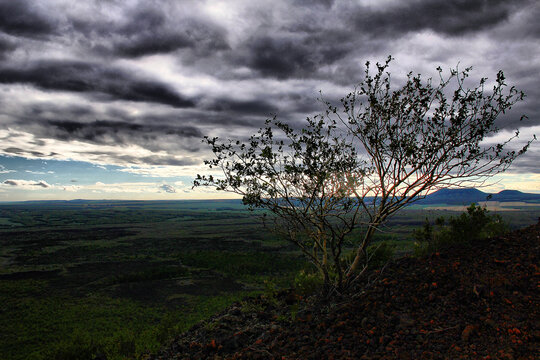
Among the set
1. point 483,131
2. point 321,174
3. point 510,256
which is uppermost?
point 483,131

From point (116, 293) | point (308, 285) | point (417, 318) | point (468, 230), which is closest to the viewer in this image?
point (417, 318)

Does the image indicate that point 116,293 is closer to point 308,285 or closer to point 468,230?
point 308,285

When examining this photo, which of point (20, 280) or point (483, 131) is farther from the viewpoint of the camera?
point (20, 280)

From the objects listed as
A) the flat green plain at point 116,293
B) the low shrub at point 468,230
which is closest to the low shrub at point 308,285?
the flat green plain at point 116,293

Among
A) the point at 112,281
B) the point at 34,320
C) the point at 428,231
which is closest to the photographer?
the point at 428,231

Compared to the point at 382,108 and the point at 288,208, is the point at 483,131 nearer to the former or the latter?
the point at 382,108

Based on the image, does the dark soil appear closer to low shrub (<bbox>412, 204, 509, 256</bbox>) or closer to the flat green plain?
low shrub (<bbox>412, 204, 509, 256</bbox>)

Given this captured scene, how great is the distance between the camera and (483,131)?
322 inches

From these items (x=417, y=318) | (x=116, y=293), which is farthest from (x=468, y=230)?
(x=116, y=293)

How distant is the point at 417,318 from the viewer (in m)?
6.60

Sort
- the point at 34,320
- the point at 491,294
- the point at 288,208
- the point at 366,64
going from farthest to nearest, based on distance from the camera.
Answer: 1. the point at 34,320
2. the point at 288,208
3. the point at 366,64
4. the point at 491,294

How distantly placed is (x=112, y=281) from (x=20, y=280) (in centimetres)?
1276

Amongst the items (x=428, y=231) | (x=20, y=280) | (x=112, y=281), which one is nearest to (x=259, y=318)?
(x=428, y=231)

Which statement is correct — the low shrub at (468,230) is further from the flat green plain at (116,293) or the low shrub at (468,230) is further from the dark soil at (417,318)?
the dark soil at (417,318)
